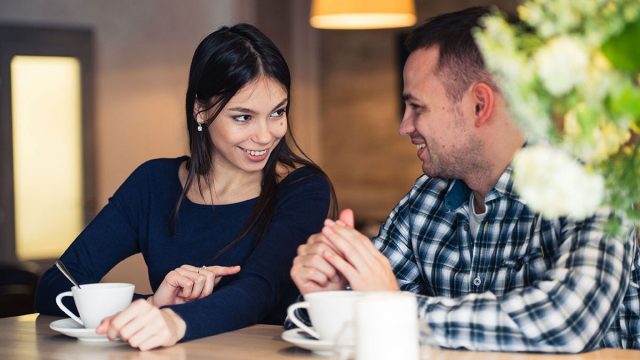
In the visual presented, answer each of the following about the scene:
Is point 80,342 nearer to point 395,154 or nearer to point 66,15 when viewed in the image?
point 66,15

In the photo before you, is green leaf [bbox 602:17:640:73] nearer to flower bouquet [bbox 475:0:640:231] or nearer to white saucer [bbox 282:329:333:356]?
flower bouquet [bbox 475:0:640:231]

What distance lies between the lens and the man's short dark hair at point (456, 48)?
6.46ft

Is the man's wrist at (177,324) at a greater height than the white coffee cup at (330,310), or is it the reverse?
the white coffee cup at (330,310)

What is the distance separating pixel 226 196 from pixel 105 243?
329mm

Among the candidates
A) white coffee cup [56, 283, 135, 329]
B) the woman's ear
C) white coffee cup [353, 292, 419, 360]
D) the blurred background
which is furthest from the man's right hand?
the blurred background

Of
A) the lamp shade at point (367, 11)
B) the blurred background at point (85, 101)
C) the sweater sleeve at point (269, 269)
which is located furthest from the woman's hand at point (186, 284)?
the blurred background at point (85, 101)

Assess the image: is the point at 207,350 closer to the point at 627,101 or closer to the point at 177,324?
the point at 177,324

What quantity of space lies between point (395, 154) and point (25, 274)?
163 inches

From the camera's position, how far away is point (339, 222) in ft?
5.78

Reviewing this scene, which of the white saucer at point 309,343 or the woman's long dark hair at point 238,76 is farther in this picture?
the woman's long dark hair at point 238,76

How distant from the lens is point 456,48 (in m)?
2.00

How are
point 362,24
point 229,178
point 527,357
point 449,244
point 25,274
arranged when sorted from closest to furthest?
point 527,357 < point 449,244 < point 229,178 < point 25,274 < point 362,24

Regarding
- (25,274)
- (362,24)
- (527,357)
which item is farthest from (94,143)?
(527,357)

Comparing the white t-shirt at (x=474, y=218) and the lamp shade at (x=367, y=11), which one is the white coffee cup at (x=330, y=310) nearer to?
the white t-shirt at (x=474, y=218)
